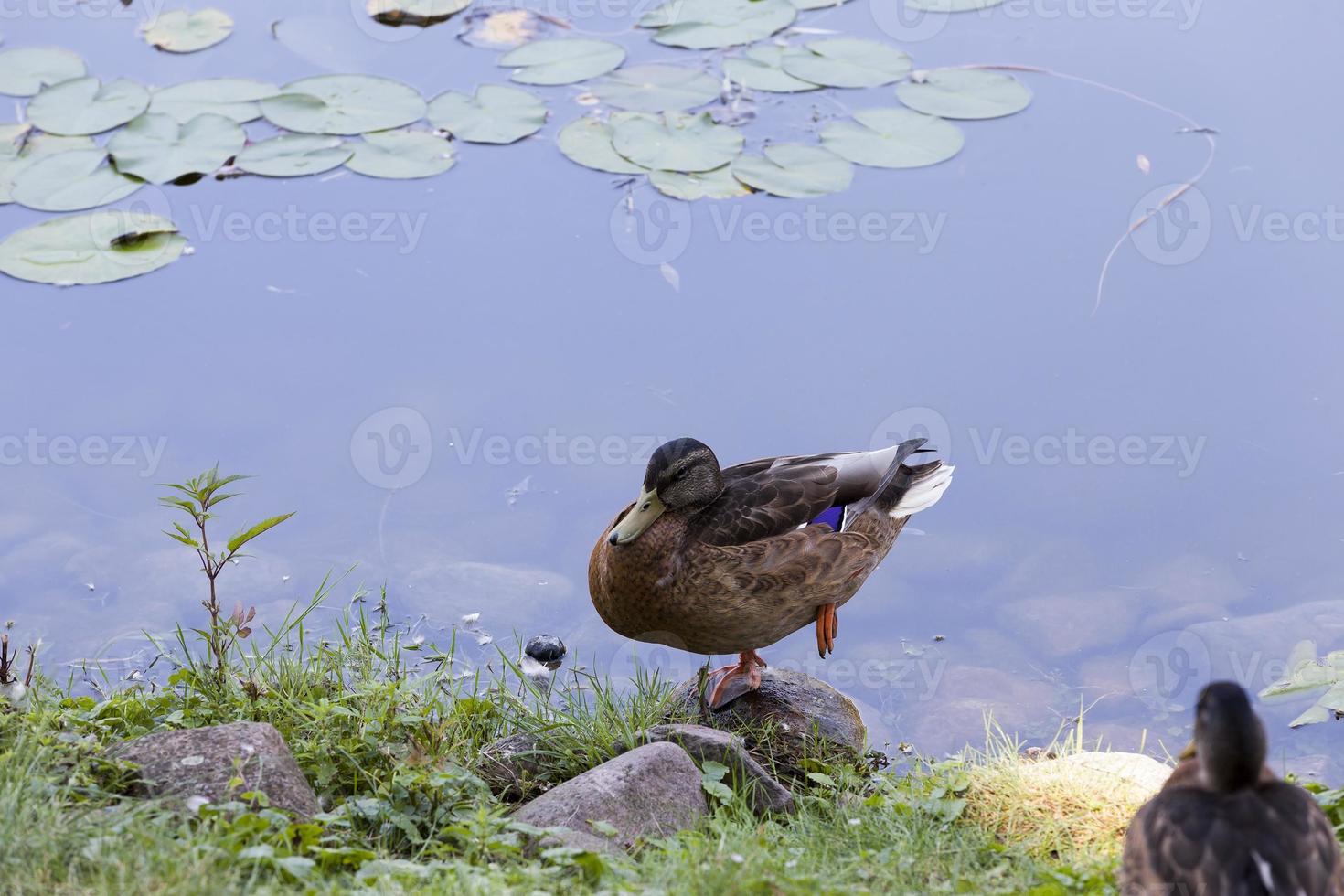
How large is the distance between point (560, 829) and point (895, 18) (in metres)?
5.98

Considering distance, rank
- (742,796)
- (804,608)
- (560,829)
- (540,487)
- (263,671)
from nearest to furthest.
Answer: (560,829), (742,796), (263,671), (804,608), (540,487)

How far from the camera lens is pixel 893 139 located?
6.91 m

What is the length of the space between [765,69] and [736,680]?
13.3ft

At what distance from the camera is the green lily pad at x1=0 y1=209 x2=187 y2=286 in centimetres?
622

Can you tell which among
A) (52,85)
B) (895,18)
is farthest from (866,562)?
(52,85)

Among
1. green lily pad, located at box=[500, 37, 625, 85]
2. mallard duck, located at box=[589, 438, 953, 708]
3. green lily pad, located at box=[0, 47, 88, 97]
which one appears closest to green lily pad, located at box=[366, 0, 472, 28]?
green lily pad, located at box=[500, 37, 625, 85]

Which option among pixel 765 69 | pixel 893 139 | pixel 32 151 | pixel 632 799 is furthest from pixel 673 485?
pixel 32 151

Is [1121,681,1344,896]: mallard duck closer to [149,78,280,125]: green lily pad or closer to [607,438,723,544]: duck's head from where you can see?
[607,438,723,544]: duck's head

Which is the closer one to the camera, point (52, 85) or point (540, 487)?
point (540, 487)

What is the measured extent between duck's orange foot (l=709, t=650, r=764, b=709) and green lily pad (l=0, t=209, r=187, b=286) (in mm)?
3512

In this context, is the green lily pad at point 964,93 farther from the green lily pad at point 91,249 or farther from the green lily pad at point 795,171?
the green lily pad at point 91,249

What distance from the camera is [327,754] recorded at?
3.78m

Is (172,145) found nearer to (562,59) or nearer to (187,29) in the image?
(187,29)

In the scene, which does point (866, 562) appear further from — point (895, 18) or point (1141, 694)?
point (895, 18)
